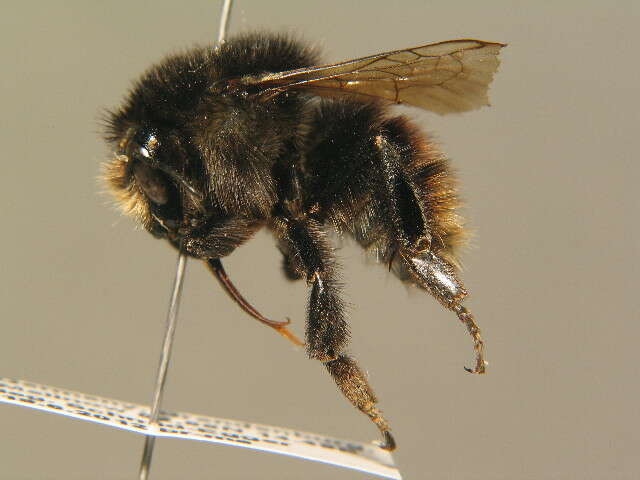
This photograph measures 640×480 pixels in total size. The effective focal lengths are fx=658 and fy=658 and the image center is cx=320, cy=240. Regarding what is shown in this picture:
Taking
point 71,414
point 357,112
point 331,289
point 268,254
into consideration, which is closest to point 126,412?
point 71,414

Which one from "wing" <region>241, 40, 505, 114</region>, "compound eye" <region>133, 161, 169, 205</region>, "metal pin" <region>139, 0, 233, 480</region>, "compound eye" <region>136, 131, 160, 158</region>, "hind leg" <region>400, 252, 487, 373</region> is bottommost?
"metal pin" <region>139, 0, 233, 480</region>

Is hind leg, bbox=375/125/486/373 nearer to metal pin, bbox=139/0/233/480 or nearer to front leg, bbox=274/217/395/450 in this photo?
front leg, bbox=274/217/395/450

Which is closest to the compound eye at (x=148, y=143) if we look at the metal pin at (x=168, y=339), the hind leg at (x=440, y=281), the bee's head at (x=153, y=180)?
the bee's head at (x=153, y=180)

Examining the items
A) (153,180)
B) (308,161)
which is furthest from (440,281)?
(153,180)

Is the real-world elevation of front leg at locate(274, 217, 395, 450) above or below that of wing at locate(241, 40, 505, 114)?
below

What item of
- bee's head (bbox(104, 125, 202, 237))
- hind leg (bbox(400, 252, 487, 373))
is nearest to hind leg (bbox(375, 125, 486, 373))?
hind leg (bbox(400, 252, 487, 373))
